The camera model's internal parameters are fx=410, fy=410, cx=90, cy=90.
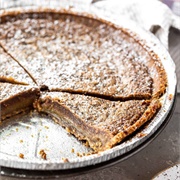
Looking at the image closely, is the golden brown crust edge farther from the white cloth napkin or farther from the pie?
the white cloth napkin

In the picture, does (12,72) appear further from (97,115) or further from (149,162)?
(149,162)

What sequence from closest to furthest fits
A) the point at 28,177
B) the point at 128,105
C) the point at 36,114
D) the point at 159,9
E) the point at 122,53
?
the point at 28,177 → the point at 128,105 → the point at 36,114 → the point at 122,53 → the point at 159,9

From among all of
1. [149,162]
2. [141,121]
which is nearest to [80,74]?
[141,121]

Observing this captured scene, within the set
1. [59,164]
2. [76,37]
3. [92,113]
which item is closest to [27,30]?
[76,37]

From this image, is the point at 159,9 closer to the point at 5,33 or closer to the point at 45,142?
the point at 5,33

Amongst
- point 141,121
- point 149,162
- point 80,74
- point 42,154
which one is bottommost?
point 149,162

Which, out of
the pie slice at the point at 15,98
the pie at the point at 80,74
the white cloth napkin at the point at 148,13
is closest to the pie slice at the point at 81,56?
the pie at the point at 80,74

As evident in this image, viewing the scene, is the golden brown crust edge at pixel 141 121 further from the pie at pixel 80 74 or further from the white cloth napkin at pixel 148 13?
the white cloth napkin at pixel 148 13
